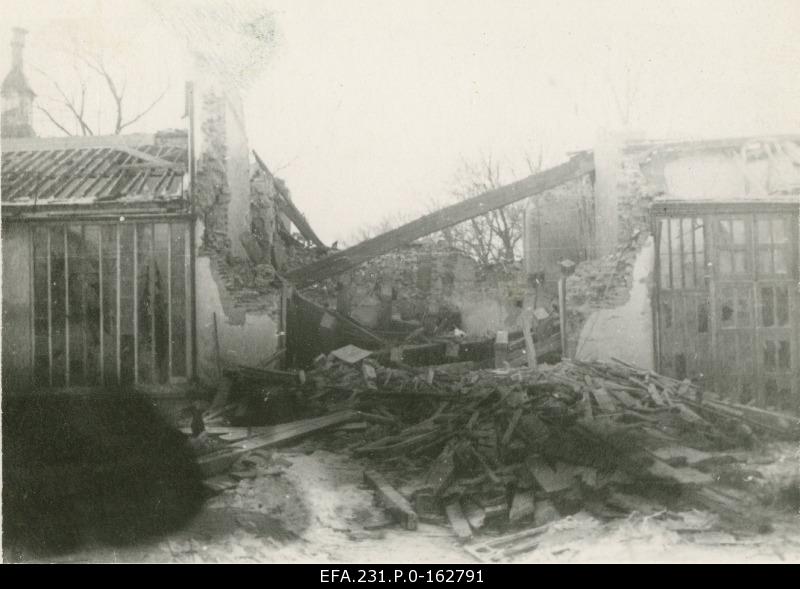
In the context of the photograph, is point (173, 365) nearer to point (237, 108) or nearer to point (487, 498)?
point (237, 108)

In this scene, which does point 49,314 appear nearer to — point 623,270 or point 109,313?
point 109,313

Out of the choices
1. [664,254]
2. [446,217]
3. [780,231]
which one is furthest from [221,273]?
[780,231]

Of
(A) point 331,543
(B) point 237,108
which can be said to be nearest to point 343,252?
(B) point 237,108

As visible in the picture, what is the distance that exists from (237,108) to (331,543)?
7819 mm

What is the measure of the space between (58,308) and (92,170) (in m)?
2.68

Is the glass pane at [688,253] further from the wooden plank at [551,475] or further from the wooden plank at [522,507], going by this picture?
the wooden plank at [522,507]

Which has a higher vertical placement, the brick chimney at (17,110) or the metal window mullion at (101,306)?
the brick chimney at (17,110)

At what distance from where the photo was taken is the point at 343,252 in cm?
975

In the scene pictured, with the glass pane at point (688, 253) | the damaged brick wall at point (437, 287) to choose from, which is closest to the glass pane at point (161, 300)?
the damaged brick wall at point (437, 287)

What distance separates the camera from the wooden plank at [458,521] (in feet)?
15.7

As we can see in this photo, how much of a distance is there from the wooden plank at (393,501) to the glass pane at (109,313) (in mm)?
4948

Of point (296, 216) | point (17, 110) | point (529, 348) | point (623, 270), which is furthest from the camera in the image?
point (296, 216)

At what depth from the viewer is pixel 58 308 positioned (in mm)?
8539
